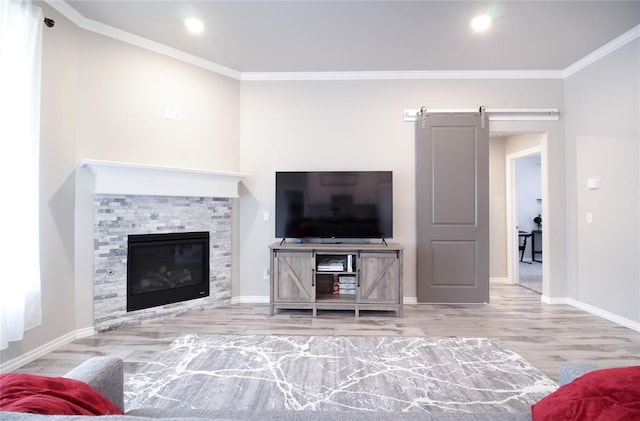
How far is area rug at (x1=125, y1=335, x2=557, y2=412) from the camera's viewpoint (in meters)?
1.70

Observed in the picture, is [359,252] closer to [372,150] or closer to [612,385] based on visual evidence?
[372,150]

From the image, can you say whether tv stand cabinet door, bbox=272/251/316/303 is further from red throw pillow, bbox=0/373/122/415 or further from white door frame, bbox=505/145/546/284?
white door frame, bbox=505/145/546/284

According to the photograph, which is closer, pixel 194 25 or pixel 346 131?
pixel 194 25

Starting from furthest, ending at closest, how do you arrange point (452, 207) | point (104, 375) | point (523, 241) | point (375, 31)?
point (523, 241) → point (452, 207) → point (375, 31) → point (104, 375)

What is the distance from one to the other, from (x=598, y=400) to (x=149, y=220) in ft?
11.1

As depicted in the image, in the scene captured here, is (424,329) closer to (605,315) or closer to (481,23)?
(605,315)

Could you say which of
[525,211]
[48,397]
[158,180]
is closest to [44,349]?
[158,180]

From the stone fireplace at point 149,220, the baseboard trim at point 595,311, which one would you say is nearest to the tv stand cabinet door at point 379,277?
the stone fireplace at point 149,220

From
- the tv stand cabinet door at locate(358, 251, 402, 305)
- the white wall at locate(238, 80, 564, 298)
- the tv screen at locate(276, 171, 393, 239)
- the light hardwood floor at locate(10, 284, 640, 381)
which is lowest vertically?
the light hardwood floor at locate(10, 284, 640, 381)

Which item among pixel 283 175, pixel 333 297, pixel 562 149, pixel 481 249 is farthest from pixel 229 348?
pixel 562 149

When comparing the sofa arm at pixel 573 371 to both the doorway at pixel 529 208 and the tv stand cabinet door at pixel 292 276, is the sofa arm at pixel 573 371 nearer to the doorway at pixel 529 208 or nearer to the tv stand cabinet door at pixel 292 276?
the tv stand cabinet door at pixel 292 276

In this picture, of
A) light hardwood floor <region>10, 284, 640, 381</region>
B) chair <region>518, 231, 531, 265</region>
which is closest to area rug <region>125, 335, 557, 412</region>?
light hardwood floor <region>10, 284, 640, 381</region>

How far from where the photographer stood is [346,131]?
11.8 ft

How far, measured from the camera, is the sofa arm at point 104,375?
0.97m
